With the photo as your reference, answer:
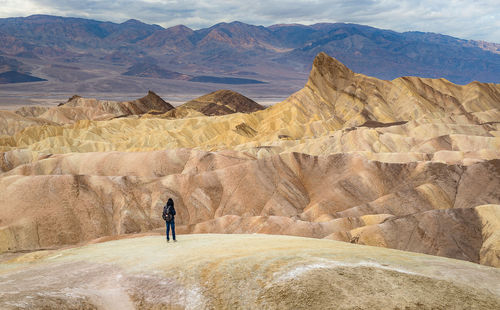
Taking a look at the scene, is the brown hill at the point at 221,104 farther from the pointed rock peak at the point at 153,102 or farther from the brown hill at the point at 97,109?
the brown hill at the point at 97,109

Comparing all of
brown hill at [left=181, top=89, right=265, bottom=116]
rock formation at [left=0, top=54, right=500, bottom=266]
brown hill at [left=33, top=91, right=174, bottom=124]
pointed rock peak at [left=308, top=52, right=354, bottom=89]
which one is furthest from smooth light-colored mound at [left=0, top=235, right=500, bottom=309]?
brown hill at [left=181, top=89, right=265, bottom=116]

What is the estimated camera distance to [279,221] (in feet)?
120

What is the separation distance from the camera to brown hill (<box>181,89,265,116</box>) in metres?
145

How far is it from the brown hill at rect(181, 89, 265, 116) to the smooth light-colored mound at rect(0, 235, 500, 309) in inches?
4981

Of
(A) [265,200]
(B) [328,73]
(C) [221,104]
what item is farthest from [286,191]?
(C) [221,104]

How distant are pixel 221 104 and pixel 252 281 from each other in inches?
5525

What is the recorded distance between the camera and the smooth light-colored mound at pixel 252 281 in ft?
40.9

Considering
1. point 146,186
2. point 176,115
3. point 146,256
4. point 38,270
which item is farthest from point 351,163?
point 176,115

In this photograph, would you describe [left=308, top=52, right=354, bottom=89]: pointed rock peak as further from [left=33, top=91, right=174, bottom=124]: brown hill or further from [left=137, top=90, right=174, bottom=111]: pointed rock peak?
[left=137, top=90, right=174, bottom=111]: pointed rock peak

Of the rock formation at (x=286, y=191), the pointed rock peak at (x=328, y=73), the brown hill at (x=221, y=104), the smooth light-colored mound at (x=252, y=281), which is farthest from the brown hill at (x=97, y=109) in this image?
the smooth light-colored mound at (x=252, y=281)

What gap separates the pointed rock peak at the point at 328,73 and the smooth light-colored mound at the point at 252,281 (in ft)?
342

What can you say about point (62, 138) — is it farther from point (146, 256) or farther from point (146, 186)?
point (146, 256)

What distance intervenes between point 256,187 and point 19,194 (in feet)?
83.3

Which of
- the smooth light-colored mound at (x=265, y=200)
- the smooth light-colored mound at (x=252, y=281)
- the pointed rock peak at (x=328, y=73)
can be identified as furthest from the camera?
the pointed rock peak at (x=328, y=73)
